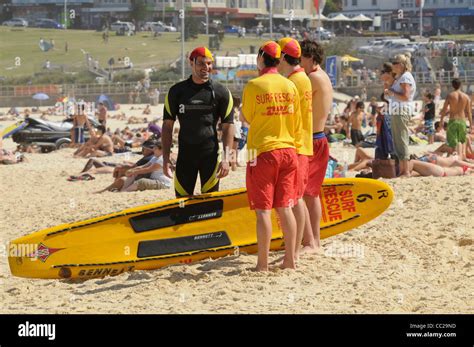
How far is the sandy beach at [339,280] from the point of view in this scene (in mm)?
6938

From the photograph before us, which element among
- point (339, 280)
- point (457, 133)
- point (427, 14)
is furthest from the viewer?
point (427, 14)

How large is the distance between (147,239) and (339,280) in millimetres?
1862

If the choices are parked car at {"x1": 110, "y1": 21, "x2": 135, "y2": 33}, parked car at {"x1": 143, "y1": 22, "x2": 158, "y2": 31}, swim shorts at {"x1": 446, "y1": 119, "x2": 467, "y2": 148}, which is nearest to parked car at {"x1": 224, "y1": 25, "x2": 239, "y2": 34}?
parked car at {"x1": 143, "y1": 22, "x2": 158, "y2": 31}

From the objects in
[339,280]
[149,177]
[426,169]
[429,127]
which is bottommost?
[429,127]

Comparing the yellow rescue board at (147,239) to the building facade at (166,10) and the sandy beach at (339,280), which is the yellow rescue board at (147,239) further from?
the building facade at (166,10)

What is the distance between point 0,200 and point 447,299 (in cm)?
866

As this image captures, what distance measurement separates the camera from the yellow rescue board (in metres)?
8.43

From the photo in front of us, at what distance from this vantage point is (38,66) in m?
79.2

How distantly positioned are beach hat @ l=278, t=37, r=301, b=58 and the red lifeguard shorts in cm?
86

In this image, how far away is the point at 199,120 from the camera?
328 inches

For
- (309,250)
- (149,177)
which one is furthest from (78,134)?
(309,250)

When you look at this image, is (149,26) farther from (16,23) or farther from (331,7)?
(331,7)

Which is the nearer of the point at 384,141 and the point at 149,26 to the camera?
the point at 384,141
